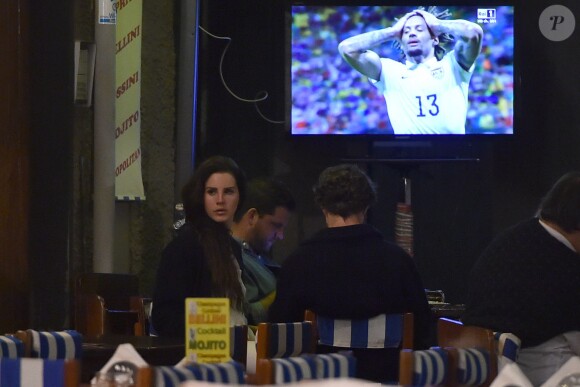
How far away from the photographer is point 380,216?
23.3ft

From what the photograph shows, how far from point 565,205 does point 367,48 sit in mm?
2929

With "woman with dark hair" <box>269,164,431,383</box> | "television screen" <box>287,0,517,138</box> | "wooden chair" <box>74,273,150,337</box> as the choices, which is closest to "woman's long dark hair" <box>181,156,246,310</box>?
"woman with dark hair" <box>269,164,431,383</box>

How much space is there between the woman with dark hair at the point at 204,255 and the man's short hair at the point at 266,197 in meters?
0.87

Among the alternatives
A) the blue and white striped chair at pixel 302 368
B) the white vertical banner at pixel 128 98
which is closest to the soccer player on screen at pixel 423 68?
the white vertical banner at pixel 128 98

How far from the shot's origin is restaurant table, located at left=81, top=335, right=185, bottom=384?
3680 millimetres

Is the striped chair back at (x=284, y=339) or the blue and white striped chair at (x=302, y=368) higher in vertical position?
the blue and white striped chair at (x=302, y=368)

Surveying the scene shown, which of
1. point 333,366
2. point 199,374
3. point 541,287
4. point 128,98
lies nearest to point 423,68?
point 128,98

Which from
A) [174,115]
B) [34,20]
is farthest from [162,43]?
[34,20]

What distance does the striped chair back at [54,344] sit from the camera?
3375 millimetres

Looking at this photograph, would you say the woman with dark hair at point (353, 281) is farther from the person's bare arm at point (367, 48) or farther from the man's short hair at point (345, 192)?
the person's bare arm at point (367, 48)

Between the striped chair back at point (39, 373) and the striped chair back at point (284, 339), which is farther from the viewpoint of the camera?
the striped chair back at point (284, 339)

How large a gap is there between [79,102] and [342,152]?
187 centimetres

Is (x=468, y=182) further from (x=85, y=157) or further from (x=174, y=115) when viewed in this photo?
(x=85, y=157)

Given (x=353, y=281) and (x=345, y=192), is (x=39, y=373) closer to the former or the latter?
(x=353, y=281)
